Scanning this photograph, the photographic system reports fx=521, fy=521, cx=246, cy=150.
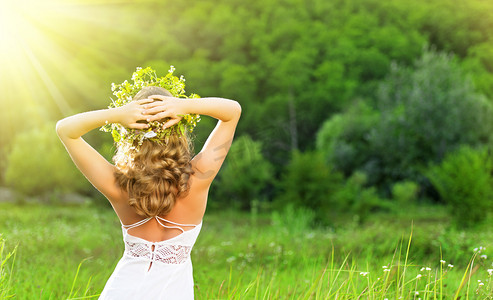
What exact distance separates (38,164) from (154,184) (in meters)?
27.3

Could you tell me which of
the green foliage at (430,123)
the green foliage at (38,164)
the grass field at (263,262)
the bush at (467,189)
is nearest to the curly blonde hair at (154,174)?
the grass field at (263,262)

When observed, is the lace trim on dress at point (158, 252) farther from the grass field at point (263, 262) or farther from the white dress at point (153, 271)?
the grass field at point (263, 262)

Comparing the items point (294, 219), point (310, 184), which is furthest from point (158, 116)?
point (310, 184)

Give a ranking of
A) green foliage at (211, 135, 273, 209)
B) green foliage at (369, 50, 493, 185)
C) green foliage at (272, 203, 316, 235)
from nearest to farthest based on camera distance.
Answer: green foliage at (272, 203, 316, 235) → green foliage at (211, 135, 273, 209) → green foliage at (369, 50, 493, 185)

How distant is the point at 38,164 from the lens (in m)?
27.6

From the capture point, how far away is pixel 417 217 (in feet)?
65.7

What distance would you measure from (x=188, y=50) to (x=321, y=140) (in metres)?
22.8

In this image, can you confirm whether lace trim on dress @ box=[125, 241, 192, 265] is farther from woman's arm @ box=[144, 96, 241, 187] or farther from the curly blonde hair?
woman's arm @ box=[144, 96, 241, 187]

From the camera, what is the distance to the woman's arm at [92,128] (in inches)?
88.9

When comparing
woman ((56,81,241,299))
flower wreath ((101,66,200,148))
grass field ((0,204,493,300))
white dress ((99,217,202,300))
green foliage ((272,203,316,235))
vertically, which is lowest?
green foliage ((272,203,316,235))

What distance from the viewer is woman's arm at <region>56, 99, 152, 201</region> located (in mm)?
2258

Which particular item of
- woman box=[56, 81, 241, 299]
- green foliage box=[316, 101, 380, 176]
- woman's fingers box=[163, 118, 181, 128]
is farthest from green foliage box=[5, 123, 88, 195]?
woman's fingers box=[163, 118, 181, 128]

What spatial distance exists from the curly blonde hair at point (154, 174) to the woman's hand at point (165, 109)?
9 centimetres

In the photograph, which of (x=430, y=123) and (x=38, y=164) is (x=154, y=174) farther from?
(x=38, y=164)
